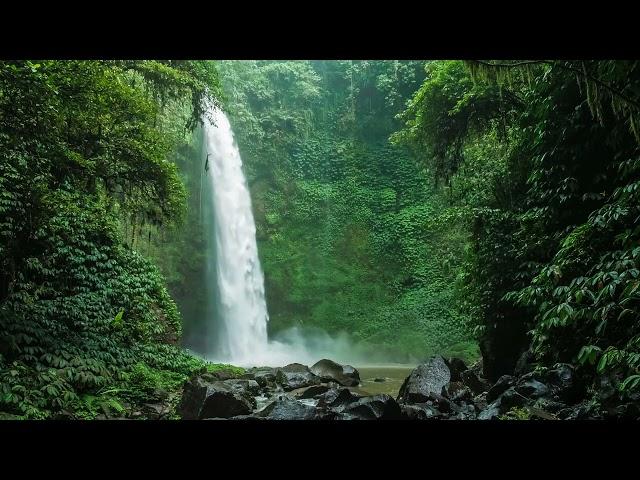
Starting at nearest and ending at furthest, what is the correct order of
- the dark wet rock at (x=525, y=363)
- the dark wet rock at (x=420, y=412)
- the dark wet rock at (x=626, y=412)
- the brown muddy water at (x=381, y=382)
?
the dark wet rock at (x=626, y=412) < the dark wet rock at (x=420, y=412) < the dark wet rock at (x=525, y=363) < the brown muddy water at (x=381, y=382)

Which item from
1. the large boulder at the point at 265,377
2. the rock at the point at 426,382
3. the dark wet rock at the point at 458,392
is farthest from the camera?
the large boulder at the point at 265,377

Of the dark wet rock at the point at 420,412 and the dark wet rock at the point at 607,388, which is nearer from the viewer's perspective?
the dark wet rock at the point at 607,388

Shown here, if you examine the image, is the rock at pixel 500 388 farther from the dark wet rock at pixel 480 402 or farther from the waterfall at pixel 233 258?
the waterfall at pixel 233 258

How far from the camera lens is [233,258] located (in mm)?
18531

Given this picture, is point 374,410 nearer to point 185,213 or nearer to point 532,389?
point 532,389

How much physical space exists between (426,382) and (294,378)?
3093 millimetres

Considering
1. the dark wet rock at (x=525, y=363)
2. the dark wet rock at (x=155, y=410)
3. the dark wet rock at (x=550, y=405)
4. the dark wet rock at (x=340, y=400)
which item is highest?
the dark wet rock at (x=525, y=363)

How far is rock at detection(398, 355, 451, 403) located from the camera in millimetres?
7156

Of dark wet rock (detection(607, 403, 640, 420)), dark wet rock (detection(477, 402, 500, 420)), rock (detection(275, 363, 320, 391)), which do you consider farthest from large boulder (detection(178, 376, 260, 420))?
dark wet rock (detection(607, 403, 640, 420))

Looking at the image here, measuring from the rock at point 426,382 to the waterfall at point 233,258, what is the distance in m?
9.63

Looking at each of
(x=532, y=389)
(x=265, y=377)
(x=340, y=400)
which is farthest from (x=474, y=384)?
(x=265, y=377)

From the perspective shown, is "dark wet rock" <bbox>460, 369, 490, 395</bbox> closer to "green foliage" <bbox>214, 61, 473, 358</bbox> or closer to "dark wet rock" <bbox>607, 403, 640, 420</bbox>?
"dark wet rock" <bbox>607, 403, 640, 420</bbox>

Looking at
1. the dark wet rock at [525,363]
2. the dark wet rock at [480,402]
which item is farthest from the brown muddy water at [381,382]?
the dark wet rock at [525,363]

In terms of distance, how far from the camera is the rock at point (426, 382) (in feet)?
23.5
